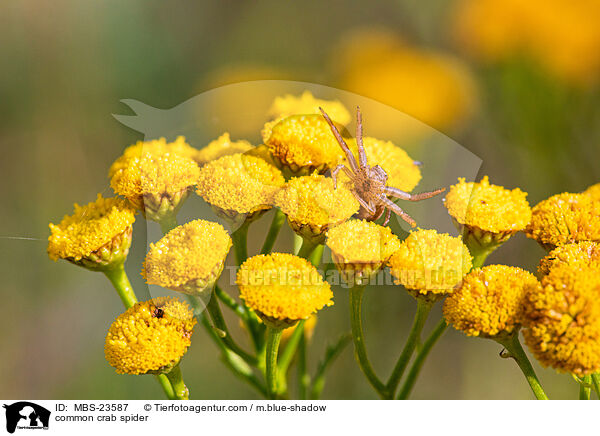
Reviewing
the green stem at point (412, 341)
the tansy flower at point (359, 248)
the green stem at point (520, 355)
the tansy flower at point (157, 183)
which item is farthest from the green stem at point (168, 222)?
the green stem at point (520, 355)

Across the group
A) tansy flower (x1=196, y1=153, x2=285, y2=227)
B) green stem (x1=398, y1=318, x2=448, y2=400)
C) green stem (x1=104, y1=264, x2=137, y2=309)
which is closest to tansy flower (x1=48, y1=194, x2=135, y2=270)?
green stem (x1=104, y1=264, x2=137, y2=309)

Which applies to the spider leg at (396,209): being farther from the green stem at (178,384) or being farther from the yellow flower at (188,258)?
the green stem at (178,384)

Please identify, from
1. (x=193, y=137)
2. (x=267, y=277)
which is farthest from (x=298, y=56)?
(x=267, y=277)

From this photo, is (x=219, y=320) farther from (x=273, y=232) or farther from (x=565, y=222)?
(x=565, y=222)

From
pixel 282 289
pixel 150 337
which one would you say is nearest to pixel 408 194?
pixel 282 289

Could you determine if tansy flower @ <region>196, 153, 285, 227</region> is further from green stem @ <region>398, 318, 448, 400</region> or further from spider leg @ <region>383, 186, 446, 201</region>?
green stem @ <region>398, 318, 448, 400</region>

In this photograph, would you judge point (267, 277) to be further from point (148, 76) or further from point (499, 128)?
point (499, 128)
